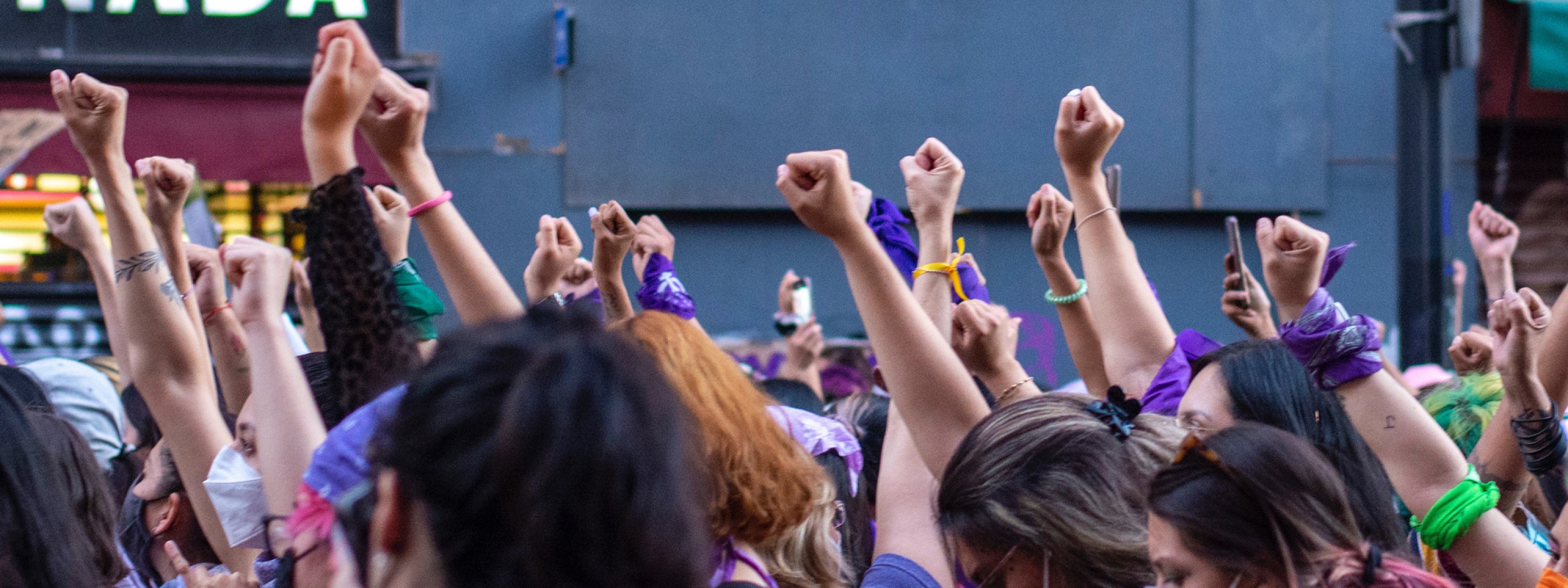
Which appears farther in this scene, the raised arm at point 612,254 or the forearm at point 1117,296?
the raised arm at point 612,254

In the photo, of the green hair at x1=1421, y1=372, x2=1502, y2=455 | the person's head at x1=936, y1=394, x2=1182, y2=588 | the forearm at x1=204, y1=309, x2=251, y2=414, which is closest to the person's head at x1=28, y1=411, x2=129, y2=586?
the forearm at x1=204, y1=309, x2=251, y2=414

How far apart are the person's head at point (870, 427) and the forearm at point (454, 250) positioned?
120 cm

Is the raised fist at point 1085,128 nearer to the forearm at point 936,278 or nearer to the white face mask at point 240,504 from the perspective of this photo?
the forearm at point 936,278

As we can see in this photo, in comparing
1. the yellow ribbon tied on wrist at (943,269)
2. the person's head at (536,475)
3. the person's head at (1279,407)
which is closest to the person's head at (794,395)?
the yellow ribbon tied on wrist at (943,269)

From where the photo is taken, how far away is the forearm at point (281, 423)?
1.64m

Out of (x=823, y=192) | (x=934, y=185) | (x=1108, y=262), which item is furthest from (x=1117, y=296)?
(x=823, y=192)

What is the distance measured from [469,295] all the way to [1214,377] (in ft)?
4.16

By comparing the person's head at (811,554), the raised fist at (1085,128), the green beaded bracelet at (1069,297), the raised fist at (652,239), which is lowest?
the person's head at (811,554)

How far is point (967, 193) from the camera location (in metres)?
8.03

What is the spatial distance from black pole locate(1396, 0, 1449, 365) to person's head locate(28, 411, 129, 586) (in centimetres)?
537

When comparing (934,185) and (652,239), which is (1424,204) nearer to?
(652,239)

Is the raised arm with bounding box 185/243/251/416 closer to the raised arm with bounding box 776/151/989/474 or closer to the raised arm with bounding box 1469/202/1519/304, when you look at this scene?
the raised arm with bounding box 776/151/989/474

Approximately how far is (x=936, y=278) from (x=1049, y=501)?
1.67 ft

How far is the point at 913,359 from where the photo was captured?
1.94 meters
